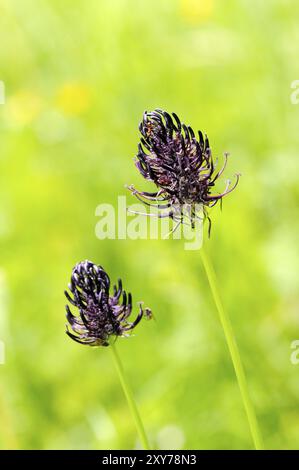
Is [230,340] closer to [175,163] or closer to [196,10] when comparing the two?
[175,163]

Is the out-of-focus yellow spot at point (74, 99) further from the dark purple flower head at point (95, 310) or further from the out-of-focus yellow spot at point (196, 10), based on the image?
the dark purple flower head at point (95, 310)

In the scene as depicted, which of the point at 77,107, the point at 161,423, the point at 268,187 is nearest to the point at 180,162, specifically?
the point at 161,423

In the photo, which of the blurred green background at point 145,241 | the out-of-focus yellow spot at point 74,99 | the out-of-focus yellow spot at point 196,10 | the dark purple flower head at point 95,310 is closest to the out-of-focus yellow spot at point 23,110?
the blurred green background at point 145,241

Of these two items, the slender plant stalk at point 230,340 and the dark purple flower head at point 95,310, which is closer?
the slender plant stalk at point 230,340

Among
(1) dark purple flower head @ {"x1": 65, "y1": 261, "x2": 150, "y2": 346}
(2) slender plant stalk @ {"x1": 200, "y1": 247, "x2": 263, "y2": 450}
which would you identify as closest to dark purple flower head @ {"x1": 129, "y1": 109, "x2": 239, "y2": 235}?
(2) slender plant stalk @ {"x1": 200, "y1": 247, "x2": 263, "y2": 450}

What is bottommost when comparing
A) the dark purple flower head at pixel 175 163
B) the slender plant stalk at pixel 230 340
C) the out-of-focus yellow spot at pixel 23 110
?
the slender plant stalk at pixel 230 340
